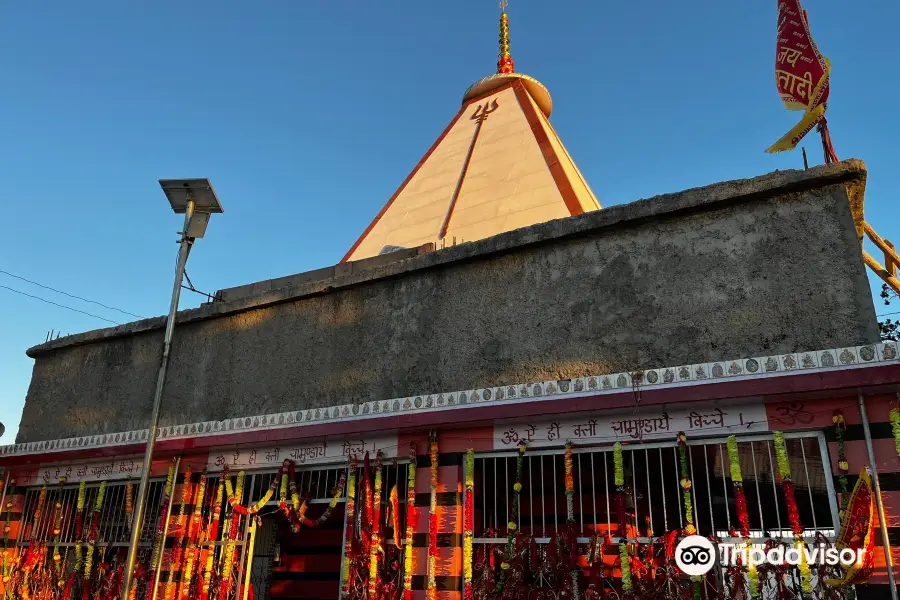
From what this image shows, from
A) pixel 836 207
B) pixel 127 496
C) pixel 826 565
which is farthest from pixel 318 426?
pixel 836 207

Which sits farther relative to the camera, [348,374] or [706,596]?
[348,374]

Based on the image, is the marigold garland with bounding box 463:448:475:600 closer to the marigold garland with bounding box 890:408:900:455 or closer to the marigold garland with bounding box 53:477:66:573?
the marigold garland with bounding box 890:408:900:455

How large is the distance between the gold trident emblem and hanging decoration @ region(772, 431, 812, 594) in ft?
28.3

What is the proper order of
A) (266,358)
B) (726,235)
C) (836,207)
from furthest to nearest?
(266,358) < (726,235) < (836,207)

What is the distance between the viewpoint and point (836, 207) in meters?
4.88

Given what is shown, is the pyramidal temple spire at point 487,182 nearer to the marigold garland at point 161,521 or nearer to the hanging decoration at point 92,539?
the marigold garland at point 161,521

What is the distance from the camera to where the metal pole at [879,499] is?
4.02 meters

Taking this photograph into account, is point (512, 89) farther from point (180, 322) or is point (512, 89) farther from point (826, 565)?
point (826, 565)

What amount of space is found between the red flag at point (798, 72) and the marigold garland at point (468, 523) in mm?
3676

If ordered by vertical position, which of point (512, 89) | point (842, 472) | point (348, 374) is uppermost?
point (512, 89)

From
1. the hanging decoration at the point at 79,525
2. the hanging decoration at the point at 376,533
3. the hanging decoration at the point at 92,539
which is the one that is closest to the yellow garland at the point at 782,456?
the hanging decoration at the point at 376,533

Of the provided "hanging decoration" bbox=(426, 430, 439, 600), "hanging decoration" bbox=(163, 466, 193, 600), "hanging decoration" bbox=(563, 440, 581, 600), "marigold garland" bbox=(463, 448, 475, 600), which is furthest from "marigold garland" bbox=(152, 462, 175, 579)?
"hanging decoration" bbox=(563, 440, 581, 600)

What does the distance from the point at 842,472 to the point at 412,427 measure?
322 centimetres

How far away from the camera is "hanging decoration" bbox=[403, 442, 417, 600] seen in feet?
18.4
